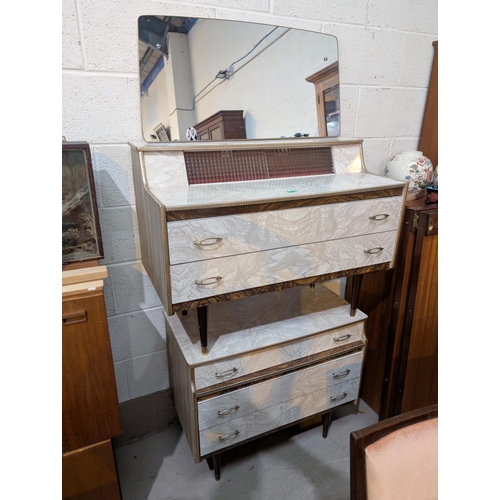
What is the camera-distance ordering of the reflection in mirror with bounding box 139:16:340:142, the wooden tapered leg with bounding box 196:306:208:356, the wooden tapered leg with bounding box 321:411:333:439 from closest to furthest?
the wooden tapered leg with bounding box 196:306:208:356 → the reflection in mirror with bounding box 139:16:340:142 → the wooden tapered leg with bounding box 321:411:333:439

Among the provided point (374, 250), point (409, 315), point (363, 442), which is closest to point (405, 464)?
point (363, 442)

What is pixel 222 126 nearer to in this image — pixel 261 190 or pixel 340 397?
pixel 261 190

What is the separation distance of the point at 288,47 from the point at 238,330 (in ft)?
3.54

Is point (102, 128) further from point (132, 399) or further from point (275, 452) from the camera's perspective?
point (275, 452)

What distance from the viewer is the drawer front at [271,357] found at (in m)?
1.15

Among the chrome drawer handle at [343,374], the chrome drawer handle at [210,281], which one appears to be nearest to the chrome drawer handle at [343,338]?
the chrome drawer handle at [343,374]

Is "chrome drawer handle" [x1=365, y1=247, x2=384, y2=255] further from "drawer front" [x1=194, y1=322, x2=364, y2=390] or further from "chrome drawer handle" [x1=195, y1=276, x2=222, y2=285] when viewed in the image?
"chrome drawer handle" [x1=195, y1=276, x2=222, y2=285]

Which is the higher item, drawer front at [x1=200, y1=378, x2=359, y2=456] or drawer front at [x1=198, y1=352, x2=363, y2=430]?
drawer front at [x1=198, y1=352, x2=363, y2=430]

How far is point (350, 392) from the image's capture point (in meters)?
1.45

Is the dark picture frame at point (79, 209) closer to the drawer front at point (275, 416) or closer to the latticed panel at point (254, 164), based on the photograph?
the latticed panel at point (254, 164)

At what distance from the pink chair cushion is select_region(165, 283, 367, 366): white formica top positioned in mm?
616

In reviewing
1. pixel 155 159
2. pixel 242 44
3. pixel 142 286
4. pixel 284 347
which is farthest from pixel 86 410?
pixel 242 44

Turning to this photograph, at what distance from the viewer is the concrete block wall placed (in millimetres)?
1094

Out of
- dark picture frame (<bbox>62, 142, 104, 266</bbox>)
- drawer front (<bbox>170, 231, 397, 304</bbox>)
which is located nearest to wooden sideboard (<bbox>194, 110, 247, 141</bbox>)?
dark picture frame (<bbox>62, 142, 104, 266</bbox>)
